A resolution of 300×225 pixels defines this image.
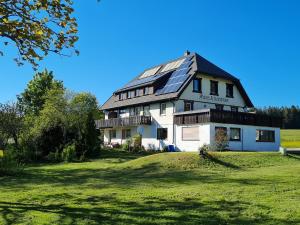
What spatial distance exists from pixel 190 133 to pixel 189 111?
7.29ft

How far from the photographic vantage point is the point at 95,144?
3644 cm

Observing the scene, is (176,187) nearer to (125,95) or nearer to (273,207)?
(273,207)

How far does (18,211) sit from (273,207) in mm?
7117

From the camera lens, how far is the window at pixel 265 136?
1522 inches

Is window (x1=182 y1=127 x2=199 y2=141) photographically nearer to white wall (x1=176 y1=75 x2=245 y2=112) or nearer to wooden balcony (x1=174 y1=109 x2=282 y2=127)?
wooden balcony (x1=174 y1=109 x2=282 y2=127)

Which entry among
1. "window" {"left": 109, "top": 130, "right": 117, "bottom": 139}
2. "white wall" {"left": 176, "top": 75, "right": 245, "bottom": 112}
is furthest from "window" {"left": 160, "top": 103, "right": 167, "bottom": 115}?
"window" {"left": 109, "top": 130, "right": 117, "bottom": 139}

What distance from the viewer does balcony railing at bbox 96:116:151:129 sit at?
1745 inches

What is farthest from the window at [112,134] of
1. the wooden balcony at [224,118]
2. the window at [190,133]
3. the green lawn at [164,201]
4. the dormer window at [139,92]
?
the green lawn at [164,201]

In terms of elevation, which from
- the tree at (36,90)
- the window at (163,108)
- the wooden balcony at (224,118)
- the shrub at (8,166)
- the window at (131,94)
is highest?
the tree at (36,90)

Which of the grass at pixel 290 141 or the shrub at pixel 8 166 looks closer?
the shrub at pixel 8 166

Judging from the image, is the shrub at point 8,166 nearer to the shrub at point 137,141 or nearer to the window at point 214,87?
the shrub at point 137,141

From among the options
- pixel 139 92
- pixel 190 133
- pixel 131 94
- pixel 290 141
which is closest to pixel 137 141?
pixel 139 92

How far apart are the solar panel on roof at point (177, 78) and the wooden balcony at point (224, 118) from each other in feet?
11.5

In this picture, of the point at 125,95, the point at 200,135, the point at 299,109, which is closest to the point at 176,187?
the point at 200,135
